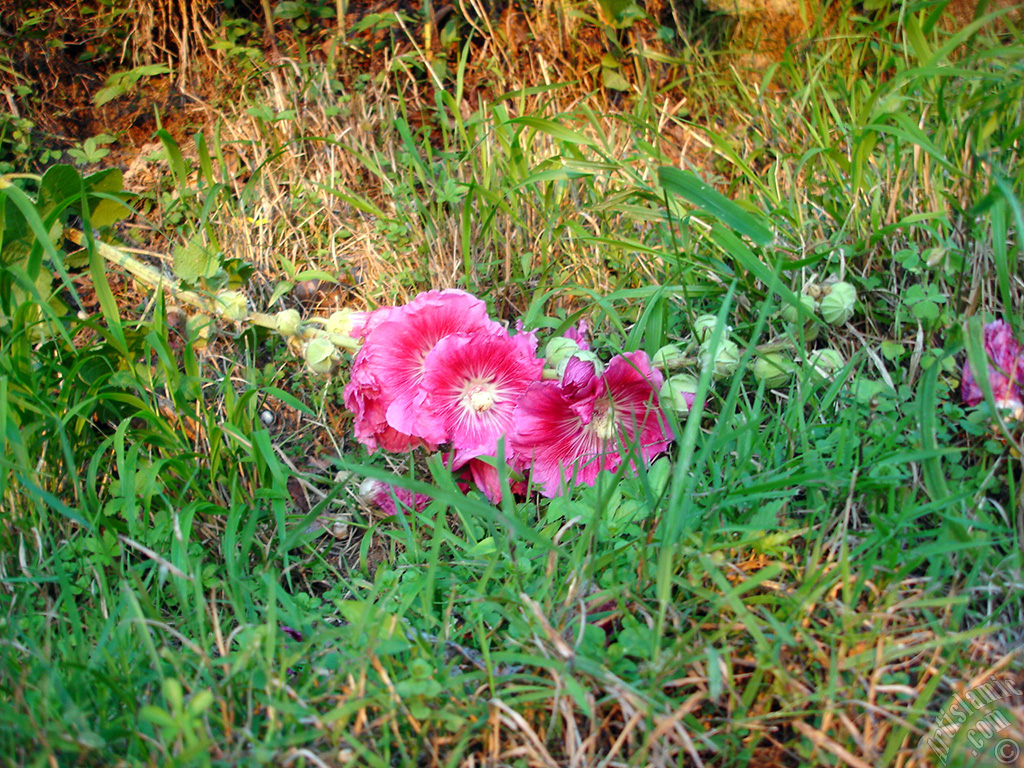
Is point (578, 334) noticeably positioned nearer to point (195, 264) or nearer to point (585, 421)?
point (585, 421)

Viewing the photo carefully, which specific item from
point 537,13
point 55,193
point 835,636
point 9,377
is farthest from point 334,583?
point 537,13

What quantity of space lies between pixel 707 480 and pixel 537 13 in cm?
168

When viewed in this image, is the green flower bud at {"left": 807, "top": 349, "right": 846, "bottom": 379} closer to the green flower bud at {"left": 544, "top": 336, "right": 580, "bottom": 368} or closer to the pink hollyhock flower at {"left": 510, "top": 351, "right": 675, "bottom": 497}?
the pink hollyhock flower at {"left": 510, "top": 351, "right": 675, "bottom": 497}

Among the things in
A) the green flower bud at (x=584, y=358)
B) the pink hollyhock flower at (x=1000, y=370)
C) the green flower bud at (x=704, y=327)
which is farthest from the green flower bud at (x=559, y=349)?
the pink hollyhock flower at (x=1000, y=370)

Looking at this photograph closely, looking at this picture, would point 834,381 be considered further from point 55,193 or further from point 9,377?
point 55,193

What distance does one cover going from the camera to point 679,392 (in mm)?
1417

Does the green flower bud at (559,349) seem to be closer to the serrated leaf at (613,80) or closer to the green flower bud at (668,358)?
the green flower bud at (668,358)

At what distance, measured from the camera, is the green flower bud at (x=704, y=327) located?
1451 millimetres

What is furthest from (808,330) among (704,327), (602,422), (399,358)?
(399,358)

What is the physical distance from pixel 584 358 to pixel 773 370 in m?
0.36

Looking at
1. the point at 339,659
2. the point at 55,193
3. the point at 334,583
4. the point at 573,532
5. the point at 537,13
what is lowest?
the point at 334,583

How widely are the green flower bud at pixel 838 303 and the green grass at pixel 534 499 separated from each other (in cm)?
6

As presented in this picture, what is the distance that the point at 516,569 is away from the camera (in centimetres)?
114

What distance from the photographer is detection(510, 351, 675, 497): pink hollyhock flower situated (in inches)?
55.1
